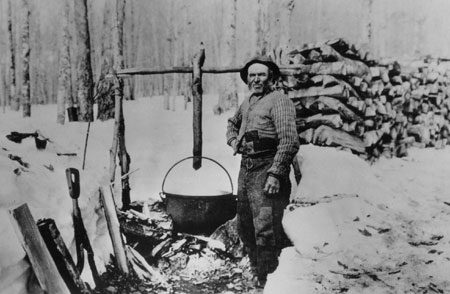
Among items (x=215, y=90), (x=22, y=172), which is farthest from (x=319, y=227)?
(x=215, y=90)

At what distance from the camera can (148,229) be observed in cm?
385

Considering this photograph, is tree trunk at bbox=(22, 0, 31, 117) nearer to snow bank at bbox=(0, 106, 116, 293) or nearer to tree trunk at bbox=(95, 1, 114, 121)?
tree trunk at bbox=(95, 1, 114, 121)

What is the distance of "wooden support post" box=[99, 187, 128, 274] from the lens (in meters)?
3.01

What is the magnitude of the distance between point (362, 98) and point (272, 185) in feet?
9.00

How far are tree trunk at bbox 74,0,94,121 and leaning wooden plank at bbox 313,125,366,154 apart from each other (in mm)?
3314

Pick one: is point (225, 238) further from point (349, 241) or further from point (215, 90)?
point (215, 90)

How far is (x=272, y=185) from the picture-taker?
8.73 feet

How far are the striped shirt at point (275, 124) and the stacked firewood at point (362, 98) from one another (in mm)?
1065

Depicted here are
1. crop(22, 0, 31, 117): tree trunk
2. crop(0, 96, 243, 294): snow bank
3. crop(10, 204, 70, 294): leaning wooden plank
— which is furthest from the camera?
crop(22, 0, 31, 117): tree trunk

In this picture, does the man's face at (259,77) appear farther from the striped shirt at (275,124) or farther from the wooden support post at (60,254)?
the wooden support post at (60,254)

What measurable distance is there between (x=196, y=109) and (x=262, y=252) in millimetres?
1742

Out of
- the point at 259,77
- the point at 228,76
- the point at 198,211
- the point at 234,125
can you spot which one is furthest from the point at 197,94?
the point at 228,76

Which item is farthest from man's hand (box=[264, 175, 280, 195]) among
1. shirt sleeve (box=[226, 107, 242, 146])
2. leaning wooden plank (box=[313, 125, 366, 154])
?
leaning wooden plank (box=[313, 125, 366, 154])

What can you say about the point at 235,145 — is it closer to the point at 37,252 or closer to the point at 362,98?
the point at 37,252
